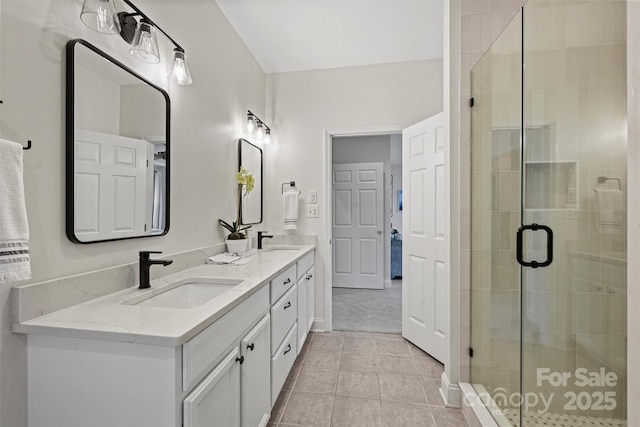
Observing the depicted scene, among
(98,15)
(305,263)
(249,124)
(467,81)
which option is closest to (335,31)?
(249,124)

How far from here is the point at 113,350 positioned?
852 millimetres

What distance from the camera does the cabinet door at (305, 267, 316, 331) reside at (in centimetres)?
267

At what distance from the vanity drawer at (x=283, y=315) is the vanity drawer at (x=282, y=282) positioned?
0.12 ft

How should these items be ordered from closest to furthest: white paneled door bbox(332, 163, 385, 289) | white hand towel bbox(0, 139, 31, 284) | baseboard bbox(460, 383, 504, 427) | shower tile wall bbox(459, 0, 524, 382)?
white hand towel bbox(0, 139, 31, 284), baseboard bbox(460, 383, 504, 427), shower tile wall bbox(459, 0, 524, 382), white paneled door bbox(332, 163, 385, 289)

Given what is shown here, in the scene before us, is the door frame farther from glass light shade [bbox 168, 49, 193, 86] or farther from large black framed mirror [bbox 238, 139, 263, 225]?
glass light shade [bbox 168, 49, 193, 86]

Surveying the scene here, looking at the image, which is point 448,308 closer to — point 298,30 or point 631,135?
point 631,135

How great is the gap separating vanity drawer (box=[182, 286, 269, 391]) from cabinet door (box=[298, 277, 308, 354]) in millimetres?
927

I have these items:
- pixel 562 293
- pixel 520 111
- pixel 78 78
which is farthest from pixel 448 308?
pixel 78 78

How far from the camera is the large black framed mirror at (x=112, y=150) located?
108cm

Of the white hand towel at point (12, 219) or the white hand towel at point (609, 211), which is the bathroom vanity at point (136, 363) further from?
the white hand towel at point (609, 211)

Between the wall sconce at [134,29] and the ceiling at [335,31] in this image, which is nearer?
the wall sconce at [134,29]

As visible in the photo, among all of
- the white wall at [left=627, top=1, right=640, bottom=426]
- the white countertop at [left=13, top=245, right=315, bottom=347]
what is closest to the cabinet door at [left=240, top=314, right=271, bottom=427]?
the white countertop at [left=13, top=245, right=315, bottom=347]

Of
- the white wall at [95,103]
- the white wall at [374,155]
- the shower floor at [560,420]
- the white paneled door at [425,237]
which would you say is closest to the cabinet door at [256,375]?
the white wall at [95,103]

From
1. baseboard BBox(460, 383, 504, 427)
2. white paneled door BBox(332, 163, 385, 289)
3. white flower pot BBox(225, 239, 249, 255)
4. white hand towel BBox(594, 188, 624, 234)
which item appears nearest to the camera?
white hand towel BBox(594, 188, 624, 234)
